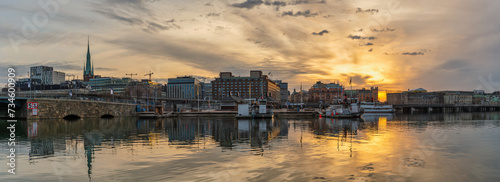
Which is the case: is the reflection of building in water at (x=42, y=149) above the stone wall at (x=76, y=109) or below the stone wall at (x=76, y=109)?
below

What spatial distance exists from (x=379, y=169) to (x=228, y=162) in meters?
11.3

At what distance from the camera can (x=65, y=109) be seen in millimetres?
99750

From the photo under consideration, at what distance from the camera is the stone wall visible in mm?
94125

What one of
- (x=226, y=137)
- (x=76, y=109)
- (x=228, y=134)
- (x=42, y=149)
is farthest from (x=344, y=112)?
(x=42, y=149)

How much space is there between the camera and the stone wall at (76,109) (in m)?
94.1

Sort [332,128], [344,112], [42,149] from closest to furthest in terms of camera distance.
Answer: [42,149], [332,128], [344,112]

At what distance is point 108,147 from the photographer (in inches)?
1367

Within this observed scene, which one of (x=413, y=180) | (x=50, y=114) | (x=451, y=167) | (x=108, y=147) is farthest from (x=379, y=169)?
(x=50, y=114)

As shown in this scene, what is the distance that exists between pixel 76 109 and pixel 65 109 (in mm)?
4095

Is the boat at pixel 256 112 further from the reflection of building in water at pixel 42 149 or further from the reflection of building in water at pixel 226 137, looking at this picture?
the reflection of building in water at pixel 42 149

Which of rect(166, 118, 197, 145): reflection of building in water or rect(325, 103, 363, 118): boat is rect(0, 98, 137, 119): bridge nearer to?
rect(166, 118, 197, 145): reflection of building in water

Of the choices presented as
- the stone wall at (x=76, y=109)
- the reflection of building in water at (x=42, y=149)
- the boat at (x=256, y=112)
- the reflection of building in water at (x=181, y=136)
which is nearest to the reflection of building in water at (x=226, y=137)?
A: the reflection of building in water at (x=181, y=136)

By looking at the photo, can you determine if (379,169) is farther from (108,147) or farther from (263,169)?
(108,147)

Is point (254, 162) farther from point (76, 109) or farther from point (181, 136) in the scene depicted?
point (76, 109)
